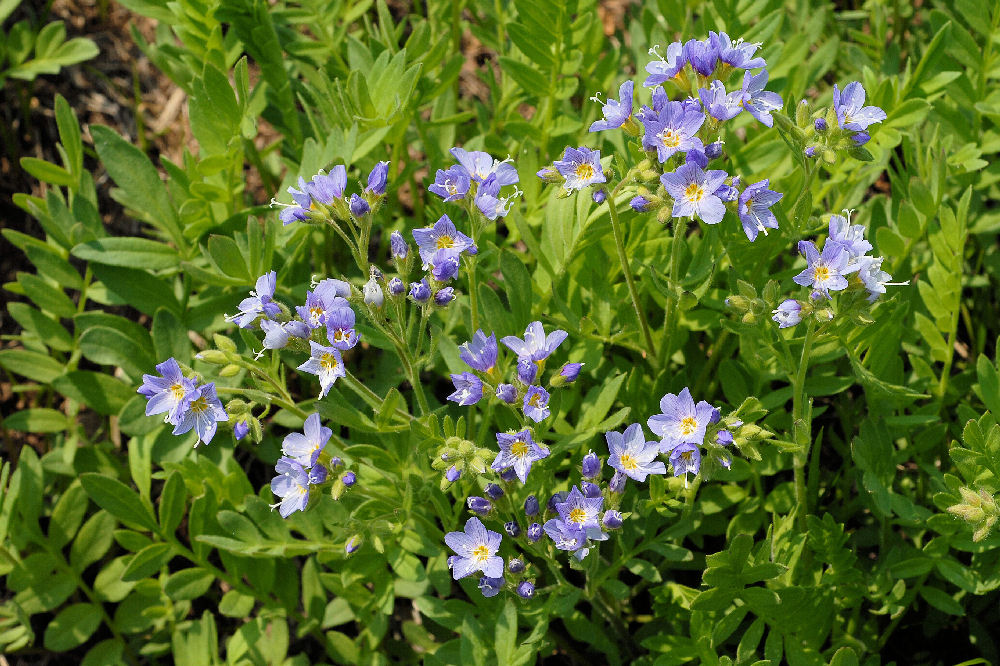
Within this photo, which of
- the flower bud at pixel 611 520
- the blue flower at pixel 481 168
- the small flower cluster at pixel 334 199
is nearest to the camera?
the flower bud at pixel 611 520

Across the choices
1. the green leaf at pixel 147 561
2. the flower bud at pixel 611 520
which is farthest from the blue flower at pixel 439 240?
the green leaf at pixel 147 561

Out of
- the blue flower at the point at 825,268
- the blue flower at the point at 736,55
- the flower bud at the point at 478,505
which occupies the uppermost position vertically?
the blue flower at the point at 736,55

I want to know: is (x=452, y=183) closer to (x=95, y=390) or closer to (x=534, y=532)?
(x=534, y=532)

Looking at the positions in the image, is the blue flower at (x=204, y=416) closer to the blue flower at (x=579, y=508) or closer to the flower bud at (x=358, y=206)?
the flower bud at (x=358, y=206)

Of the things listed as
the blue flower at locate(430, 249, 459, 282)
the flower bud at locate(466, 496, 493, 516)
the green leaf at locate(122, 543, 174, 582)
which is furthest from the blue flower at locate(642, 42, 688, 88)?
the green leaf at locate(122, 543, 174, 582)

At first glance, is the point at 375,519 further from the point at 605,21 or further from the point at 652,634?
the point at 605,21

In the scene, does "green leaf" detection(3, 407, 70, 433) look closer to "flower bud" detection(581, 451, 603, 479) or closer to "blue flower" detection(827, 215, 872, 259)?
"flower bud" detection(581, 451, 603, 479)

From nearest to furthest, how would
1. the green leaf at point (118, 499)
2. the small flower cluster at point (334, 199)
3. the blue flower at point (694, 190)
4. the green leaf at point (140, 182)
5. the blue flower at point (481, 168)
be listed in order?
the blue flower at point (694, 190) < the small flower cluster at point (334, 199) < the blue flower at point (481, 168) < the green leaf at point (118, 499) < the green leaf at point (140, 182)
